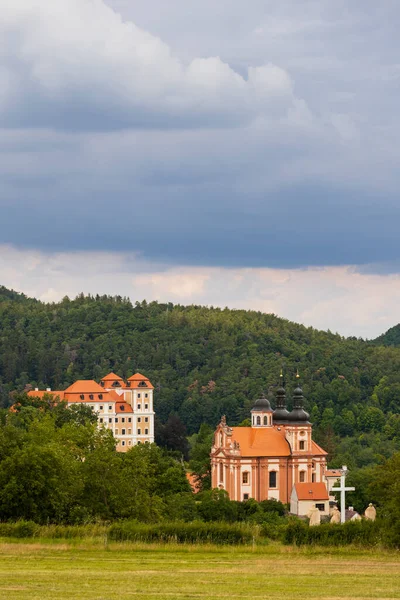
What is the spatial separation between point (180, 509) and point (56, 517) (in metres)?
31.7

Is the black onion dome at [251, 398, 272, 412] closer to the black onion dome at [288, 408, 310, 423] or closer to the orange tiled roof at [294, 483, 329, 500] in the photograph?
the black onion dome at [288, 408, 310, 423]

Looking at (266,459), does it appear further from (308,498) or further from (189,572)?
(189,572)

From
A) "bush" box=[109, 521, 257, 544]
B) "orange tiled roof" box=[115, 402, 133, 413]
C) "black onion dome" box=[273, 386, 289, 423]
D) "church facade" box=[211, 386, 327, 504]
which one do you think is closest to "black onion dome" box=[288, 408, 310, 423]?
"church facade" box=[211, 386, 327, 504]

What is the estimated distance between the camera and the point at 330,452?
14238 cm

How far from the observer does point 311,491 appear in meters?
103

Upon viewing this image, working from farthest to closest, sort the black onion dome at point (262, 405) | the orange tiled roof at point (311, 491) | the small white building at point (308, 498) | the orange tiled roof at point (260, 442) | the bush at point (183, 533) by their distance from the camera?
the black onion dome at point (262, 405) < the orange tiled roof at point (260, 442) < the orange tiled roof at point (311, 491) < the small white building at point (308, 498) < the bush at point (183, 533)

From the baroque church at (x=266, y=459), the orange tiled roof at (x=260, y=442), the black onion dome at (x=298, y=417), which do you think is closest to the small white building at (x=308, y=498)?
the baroque church at (x=266, y=459)

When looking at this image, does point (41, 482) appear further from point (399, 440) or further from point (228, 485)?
point (399, 440)

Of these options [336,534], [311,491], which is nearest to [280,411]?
[311,491]

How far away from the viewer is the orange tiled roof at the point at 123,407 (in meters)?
165

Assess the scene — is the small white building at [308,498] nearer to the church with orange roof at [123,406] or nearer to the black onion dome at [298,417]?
the black onion dome at [298,417]

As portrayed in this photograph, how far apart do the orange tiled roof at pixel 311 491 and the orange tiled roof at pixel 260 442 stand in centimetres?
509

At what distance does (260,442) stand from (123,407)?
59606mm

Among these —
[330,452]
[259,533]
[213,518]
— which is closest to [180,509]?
[213,518]
